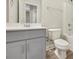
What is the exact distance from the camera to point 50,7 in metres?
3.65

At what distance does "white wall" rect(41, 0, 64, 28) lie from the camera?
3438mm

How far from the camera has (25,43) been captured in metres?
1.91

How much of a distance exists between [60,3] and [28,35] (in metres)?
2.29

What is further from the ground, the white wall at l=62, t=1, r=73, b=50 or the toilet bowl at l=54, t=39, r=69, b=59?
Result: the white wall at l=62, t=1, r=73, b=50

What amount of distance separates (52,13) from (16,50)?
2232 millimetres

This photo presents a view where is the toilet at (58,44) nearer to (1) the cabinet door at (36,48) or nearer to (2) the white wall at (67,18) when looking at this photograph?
(2) the white wall at (67,18)

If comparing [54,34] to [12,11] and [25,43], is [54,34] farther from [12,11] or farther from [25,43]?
[25,43]

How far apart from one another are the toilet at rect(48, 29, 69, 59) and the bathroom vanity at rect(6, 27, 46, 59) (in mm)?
946

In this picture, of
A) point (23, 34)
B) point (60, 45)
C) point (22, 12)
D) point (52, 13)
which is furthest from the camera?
point (52, 13)

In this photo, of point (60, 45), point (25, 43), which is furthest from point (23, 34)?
point (60, 45)

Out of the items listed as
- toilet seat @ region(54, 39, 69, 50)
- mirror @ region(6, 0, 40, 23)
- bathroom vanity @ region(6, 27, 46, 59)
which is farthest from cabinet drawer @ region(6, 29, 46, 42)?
toilet seat @ region(54, 39, 69, 50)

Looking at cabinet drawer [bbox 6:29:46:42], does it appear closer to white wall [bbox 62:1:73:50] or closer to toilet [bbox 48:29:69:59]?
toilet [bbox 48:29:69:59]

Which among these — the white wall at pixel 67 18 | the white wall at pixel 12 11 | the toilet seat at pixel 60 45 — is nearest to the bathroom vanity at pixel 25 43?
the white wall at pixel 12 11
